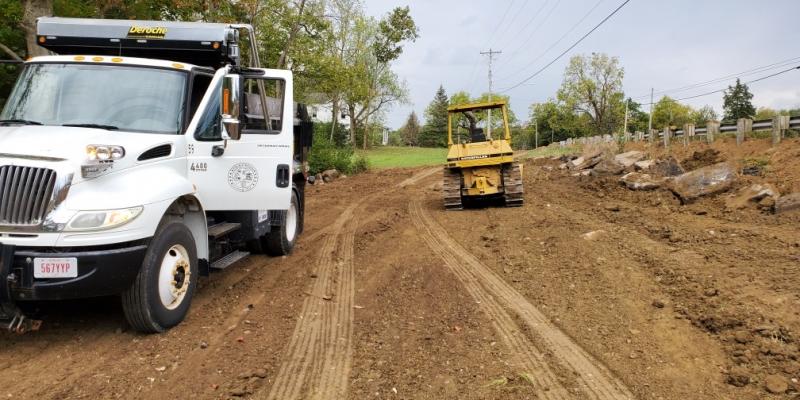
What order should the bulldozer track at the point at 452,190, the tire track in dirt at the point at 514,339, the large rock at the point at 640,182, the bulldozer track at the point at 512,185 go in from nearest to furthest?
the tire track in dirt at the point at 514,339 → the bulldozer track at the point at 512,185 → the bulldozer track at the point at 452,190 → the large rock at the point at 640,182

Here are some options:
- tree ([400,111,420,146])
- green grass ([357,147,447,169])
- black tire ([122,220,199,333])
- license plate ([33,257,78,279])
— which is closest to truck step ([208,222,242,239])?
black tire ([122,220,199,333])

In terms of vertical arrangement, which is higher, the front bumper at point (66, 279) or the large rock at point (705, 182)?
the large rock at point (705, 182)

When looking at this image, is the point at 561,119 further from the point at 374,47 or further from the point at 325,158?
the point at 325,158

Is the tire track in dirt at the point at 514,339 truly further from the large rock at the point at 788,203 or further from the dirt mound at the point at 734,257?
the large rock at the point at 788,203

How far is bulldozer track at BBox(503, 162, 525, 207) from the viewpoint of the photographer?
12.8m

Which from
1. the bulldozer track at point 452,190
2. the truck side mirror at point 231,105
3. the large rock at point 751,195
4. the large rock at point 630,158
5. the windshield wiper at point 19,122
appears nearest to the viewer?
the windshield wiper at point 19,122

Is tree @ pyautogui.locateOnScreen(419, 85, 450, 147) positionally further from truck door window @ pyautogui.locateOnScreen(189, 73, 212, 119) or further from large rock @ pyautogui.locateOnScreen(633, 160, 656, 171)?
truck door window @ pyautogui.locateOnScreen(189, 73, 212, 119)

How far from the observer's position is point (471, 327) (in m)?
5.21

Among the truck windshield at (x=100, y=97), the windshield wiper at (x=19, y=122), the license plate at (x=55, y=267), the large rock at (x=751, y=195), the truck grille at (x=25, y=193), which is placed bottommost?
the license plate at (x=55, y=267)

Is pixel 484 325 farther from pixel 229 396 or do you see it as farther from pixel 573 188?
pixel 573 188

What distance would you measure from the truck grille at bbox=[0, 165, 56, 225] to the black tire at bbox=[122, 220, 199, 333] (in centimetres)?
88

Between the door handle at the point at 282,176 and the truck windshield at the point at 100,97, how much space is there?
1.61 metres

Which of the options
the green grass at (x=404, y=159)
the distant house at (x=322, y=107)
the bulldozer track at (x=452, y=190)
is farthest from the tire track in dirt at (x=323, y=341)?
the distant house at (x=322, y=107)

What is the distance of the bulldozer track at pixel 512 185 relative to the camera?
12812 mm
